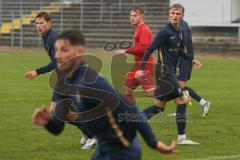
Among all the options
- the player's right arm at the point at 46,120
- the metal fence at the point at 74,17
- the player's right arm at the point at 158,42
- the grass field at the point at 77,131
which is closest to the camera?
the player's right arm at the point at 46,120

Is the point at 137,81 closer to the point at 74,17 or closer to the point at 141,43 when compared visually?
the point at 141,43

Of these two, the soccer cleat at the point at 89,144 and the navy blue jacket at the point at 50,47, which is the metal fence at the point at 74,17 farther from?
the soccer cleat at the point at 89,144

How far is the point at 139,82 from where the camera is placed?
42.9 feet

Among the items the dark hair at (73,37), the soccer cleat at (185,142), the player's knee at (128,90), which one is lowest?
the soccer cleat at (185,142)

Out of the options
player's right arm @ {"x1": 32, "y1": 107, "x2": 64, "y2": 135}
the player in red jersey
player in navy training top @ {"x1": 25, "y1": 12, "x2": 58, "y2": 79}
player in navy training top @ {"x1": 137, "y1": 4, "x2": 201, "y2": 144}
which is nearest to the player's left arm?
the player in red jersey

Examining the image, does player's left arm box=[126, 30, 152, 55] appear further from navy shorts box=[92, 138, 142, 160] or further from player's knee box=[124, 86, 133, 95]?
navy shorts box=[92, 138, 142, 160]

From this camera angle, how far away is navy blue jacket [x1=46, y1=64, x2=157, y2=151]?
225 inches

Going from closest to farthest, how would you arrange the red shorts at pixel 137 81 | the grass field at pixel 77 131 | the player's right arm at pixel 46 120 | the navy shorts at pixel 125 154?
the player's right arm at pixel 46 120 → the navy shorts at pixel 125 154 → the grass field at pixel 77 131 → the red shorts at pixel 137 81

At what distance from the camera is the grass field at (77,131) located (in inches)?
397

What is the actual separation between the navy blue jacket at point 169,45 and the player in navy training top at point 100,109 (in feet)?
16.8

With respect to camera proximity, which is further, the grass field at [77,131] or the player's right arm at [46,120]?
the grass field at [77,131]

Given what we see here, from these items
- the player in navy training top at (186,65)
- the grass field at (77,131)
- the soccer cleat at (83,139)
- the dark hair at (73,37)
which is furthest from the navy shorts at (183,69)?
the dark hair at (73,37)

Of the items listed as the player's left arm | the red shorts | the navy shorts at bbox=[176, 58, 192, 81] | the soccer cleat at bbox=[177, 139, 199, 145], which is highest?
the player's left arm

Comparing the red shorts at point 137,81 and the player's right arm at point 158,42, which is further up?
the player's right arm at point 158,42
